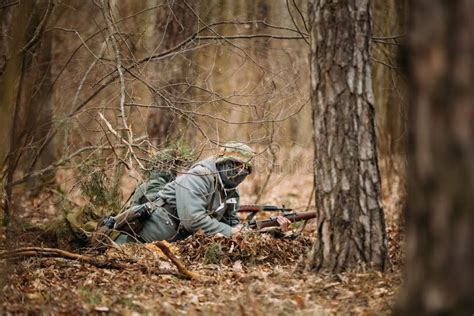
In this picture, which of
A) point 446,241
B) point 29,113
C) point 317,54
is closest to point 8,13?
point 29,113

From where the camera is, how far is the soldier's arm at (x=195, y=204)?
24.7ft

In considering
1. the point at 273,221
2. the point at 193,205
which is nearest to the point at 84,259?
the point at 193,205

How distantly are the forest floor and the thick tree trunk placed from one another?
0.84 feet

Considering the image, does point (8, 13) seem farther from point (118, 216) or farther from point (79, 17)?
point (118, 216)

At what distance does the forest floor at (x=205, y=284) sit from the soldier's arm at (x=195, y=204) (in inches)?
17.1

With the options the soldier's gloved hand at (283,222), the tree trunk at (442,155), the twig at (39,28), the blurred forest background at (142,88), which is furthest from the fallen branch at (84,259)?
the tree trunk at (442,155)

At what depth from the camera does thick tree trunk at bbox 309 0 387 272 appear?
536 cm

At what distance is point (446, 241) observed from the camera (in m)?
2.97

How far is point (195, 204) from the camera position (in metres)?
7.55

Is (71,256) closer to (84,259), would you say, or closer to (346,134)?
(84,259)

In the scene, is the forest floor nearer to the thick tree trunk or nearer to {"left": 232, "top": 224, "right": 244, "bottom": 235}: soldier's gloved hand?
the thick tree trunk

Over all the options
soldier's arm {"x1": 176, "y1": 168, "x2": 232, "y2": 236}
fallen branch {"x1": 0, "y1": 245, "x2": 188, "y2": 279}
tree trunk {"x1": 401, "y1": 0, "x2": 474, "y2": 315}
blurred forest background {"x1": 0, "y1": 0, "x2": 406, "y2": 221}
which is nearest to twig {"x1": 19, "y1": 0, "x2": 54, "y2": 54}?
blurred forest background {"x1": 0, "y1": 0, "x2": 406, "y2": 221}

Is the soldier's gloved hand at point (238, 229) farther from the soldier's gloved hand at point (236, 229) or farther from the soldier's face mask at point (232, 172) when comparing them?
the soldier's face mask at point (232, 172)

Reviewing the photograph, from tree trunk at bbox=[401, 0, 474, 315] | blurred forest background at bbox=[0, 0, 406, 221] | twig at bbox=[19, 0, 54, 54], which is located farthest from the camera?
twig at bbox=[19, 0, 54, 54]
